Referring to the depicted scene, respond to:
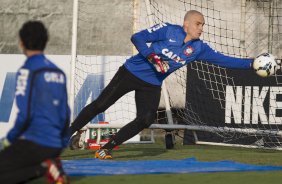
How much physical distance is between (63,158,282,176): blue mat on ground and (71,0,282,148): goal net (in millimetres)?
2923

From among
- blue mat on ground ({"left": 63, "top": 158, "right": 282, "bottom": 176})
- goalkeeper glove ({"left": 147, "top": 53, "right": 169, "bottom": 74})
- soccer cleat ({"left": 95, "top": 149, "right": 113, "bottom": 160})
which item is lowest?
blue mat on ground ({"left": 63, "top": 158, "right": 282, "bottom": 176})

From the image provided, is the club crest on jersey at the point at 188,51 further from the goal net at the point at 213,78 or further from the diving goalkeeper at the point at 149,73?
the goal net at the point at 213,78

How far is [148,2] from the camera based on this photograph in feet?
41.3

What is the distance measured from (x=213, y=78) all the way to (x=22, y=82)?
25.0ft

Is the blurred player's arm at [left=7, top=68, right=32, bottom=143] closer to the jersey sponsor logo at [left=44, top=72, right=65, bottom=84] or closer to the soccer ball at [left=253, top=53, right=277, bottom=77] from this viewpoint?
the jersey sponsor logo at [left=44, top=72, right=65, bottom=84]

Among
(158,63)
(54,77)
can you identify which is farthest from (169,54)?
(54,77)

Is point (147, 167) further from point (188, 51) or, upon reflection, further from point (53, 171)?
point (53, 171)

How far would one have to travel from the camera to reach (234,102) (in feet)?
41.5

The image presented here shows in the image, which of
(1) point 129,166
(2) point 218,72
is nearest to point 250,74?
(2) point 218,72

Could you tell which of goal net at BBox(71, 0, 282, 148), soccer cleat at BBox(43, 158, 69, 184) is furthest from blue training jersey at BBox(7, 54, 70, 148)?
goal net at BBox(71, 0, 282, 148)

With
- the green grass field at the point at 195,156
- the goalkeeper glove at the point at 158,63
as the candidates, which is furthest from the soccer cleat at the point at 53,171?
the goalkeeper glove at the point at 158,63

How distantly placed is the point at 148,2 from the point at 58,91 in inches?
283

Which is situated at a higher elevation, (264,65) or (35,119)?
(264,65)

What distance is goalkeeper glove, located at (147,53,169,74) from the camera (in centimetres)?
909
